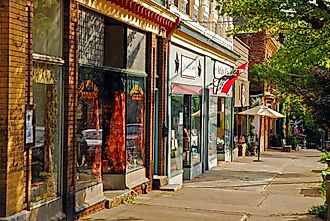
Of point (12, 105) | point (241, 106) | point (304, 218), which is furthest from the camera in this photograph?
point (241, 106)

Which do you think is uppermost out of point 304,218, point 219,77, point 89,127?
point 219,77

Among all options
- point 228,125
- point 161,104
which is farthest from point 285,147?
point 161,104

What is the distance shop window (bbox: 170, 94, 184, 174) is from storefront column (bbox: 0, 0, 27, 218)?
9.98 metres

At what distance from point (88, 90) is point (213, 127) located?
13953mm

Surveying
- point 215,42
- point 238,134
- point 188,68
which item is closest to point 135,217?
point 188,68

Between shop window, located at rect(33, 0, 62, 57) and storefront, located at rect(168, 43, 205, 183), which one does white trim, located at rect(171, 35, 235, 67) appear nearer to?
storefront, located at rect(168, 43, 205, 183)

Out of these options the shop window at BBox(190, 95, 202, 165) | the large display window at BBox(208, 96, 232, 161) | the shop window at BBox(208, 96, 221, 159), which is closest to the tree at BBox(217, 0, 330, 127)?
the shop window at BBox(190, 95, 202, 165)

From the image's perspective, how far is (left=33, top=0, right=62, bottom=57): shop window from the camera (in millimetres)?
9648

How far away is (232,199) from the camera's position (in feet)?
52.8

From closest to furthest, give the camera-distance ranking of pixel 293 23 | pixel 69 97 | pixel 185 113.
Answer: pixel 69 97 < pixel 293 23 < pixel 185 113

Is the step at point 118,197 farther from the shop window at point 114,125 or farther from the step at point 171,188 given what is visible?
the step at point 171,188

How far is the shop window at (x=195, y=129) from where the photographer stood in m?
21.5

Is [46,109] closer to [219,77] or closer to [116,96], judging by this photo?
[116,96]

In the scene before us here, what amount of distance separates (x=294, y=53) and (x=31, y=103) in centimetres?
554
